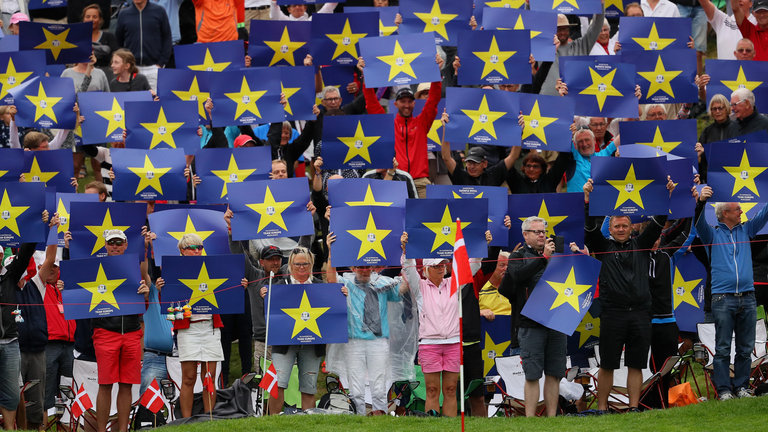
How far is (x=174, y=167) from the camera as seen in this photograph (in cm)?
1659

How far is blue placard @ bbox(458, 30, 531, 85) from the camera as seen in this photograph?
688 inches

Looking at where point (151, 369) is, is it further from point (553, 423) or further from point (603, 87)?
point (603, 87)

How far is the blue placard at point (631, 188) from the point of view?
49.9 ft

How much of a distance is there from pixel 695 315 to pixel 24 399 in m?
8.18

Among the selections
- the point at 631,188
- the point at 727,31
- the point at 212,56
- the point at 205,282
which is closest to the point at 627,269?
the point at 631,188

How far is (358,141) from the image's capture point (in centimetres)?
1705

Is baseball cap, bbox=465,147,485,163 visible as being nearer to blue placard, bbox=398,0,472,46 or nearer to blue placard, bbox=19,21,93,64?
blue placard, bbox=398,0,472,46

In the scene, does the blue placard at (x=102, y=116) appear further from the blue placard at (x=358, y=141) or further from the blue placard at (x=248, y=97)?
the blue placard at (x=358, y=141)

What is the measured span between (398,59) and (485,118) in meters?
1.75

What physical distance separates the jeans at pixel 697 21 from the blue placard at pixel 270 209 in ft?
31.6

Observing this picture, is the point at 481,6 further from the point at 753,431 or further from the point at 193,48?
the point at 753,431

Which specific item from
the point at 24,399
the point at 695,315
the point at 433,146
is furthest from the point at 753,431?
the point at 24,399

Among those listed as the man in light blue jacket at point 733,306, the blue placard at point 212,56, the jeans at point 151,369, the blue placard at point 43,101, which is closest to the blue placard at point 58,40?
the blue placard at point 43,101

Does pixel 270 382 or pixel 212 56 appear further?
pixel 212 56
